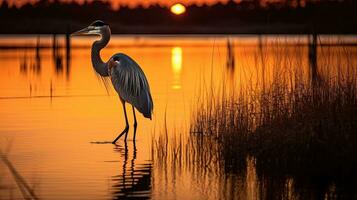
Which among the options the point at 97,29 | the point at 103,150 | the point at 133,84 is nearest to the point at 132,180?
the point at 103,150

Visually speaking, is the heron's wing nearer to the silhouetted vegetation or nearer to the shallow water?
the shallow water

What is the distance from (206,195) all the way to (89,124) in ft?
17.9

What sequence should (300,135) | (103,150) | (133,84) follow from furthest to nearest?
(133,84), (103,150), (300,135)

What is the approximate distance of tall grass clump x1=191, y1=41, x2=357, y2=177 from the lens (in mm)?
8617

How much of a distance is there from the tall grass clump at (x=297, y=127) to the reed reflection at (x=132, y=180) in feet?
2.76

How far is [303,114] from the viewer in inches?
360

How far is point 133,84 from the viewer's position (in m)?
11.7

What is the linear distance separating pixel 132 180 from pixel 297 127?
→ 1677mm

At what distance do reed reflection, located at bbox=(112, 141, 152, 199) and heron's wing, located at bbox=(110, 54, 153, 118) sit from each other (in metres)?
1.46

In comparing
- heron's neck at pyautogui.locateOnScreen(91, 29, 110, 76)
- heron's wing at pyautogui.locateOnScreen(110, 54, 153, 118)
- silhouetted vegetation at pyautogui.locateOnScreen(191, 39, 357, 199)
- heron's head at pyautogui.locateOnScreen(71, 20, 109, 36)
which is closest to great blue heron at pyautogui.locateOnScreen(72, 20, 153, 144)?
heron's wing at pyautogui.locateOnScreen(110, 54, 153, 118)

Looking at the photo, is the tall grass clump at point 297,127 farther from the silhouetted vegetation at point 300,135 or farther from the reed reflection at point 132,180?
the reed reflection at point 132,180

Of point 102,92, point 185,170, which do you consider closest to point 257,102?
point 185,170

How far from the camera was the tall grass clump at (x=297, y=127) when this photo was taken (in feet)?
28.3

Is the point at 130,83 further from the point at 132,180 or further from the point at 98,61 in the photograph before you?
the point at 132,180
